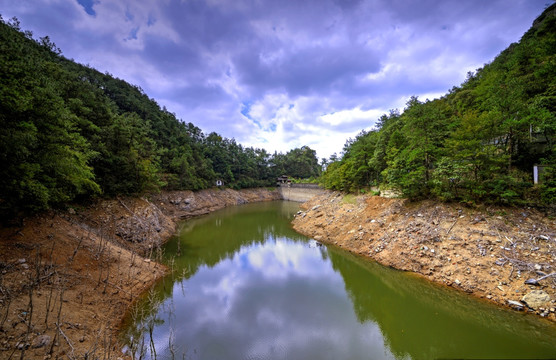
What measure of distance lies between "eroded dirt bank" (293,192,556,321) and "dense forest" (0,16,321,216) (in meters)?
14.9

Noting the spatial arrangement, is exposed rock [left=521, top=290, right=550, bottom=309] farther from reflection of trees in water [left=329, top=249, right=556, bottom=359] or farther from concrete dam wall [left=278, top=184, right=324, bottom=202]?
concrete dam wall [left=278, top=184, right=324, bottom=202]

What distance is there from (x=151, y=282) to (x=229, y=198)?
30.7 m

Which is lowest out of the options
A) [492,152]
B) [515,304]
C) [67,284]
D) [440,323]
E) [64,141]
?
[440,323]

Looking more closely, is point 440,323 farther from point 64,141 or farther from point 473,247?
point 64,141

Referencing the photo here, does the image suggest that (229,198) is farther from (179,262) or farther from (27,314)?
(27,314)

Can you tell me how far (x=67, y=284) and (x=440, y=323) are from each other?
11656 millimetres

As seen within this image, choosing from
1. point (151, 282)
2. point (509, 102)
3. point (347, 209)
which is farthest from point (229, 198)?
point (509, 102)

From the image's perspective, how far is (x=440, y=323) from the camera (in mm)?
6336

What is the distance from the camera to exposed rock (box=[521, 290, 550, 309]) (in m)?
6.20

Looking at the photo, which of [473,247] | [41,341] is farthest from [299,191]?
[41,341]

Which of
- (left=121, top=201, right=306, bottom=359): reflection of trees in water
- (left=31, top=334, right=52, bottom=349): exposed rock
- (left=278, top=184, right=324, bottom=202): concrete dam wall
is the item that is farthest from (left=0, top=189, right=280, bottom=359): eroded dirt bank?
(left=278, top=184, right=324, bottom=202): concrete dam wall

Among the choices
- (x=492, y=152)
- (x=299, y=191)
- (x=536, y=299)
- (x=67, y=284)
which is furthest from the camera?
(x=299, y=191)

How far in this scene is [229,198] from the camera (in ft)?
128

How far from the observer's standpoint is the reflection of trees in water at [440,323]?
528cm
